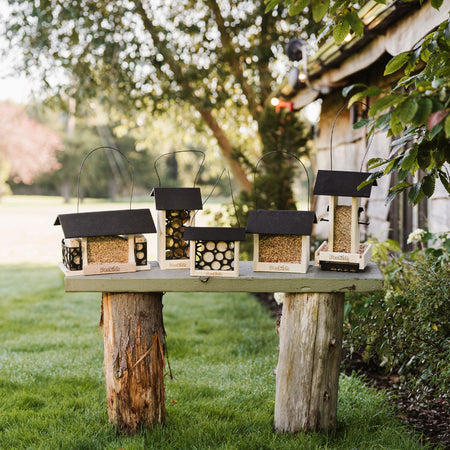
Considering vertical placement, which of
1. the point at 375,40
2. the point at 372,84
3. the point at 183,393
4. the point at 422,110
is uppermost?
the point at 375,40

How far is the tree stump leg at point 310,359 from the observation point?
2.90m

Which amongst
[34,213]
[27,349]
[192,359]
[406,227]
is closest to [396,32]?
[406,227]

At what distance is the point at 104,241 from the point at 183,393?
134 centimetres

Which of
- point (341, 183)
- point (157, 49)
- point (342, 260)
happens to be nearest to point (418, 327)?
point (342, 260)

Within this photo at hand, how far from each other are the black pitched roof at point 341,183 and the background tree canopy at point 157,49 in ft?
17.4

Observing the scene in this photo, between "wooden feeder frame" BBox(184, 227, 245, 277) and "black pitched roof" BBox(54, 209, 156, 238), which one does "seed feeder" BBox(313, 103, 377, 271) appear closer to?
"wooden feeder frame" BBox(184, 227, 245, 277)

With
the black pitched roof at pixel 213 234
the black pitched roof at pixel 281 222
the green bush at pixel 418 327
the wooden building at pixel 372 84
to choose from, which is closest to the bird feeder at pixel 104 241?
the black pitched roof at pixel 213 234

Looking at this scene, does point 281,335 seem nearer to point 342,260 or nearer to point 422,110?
point 342,260

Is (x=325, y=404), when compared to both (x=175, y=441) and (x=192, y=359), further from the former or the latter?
(x=192, y=359)

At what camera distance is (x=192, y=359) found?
180 inches

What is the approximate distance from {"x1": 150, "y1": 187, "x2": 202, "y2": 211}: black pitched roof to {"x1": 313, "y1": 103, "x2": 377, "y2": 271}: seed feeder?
2.32ft

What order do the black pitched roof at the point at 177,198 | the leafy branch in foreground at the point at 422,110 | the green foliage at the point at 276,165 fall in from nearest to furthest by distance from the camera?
the leafy branch in foreground at the point at 422,110
the black pitched roof at the point at 177,198
the green foliage at the point at 276,165

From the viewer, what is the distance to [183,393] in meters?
3.66

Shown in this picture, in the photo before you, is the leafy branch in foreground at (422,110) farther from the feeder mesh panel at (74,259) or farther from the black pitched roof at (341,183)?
the feeder mesh panel at (74,259)
